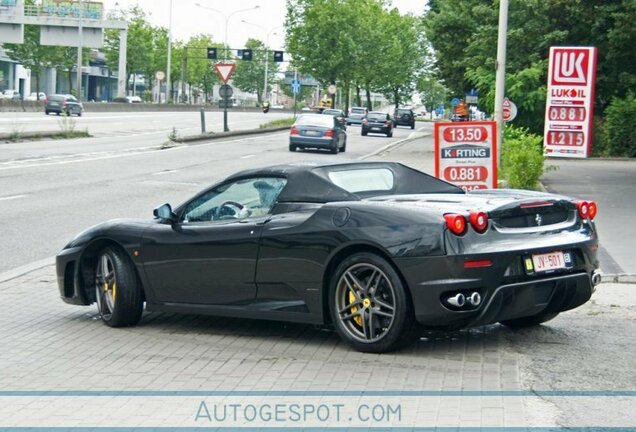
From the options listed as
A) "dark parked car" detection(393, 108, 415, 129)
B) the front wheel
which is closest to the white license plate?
the front wheel

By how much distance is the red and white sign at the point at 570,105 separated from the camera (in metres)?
38.0

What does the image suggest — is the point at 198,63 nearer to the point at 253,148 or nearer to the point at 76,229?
the point at 253,148

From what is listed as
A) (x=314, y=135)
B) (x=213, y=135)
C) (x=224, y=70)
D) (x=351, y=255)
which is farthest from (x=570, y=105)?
(x=351, y=255)

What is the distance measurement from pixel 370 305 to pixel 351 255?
373 millimetres

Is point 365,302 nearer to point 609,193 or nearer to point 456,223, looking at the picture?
point 456,223

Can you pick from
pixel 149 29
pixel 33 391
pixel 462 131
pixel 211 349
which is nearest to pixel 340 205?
pixel 211 349

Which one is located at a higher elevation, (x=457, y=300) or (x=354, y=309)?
(x=457, y=300)

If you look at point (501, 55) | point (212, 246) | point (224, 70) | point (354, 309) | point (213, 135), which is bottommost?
point (213, 135)

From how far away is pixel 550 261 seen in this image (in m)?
7.94

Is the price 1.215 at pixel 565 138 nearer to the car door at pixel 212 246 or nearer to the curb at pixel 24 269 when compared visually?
the curb at pixel 24 269

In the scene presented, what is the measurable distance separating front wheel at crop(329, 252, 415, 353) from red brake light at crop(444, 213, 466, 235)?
0.49 meters

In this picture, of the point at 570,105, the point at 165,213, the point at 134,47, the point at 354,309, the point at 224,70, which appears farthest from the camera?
the point at 134,47

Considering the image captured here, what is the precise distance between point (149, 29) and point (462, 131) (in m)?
126

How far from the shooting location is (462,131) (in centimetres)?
1522
